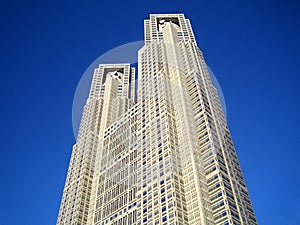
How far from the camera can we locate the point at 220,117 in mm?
75625

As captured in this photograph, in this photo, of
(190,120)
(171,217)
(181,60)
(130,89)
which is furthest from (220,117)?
(130,89)

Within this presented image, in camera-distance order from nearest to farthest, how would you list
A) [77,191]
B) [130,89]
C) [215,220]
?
[215,220]
[77,191]
[130,89]

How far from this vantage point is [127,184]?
7419cm

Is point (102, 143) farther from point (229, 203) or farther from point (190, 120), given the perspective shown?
point (229, 203)

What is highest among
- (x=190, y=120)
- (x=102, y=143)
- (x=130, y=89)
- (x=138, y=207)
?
(x=130, y=89)

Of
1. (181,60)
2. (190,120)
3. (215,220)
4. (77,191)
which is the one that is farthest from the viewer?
(181,60)

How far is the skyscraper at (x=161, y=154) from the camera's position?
2313 inches

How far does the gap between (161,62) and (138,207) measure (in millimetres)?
42352

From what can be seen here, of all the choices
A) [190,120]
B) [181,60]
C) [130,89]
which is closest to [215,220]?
[190,120]

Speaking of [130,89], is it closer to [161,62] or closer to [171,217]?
[161,62]

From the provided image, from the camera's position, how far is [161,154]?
68.1 m

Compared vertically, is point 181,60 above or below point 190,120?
above

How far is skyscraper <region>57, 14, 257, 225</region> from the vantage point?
58.8 meters

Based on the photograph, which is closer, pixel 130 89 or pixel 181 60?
pixel 181 60
